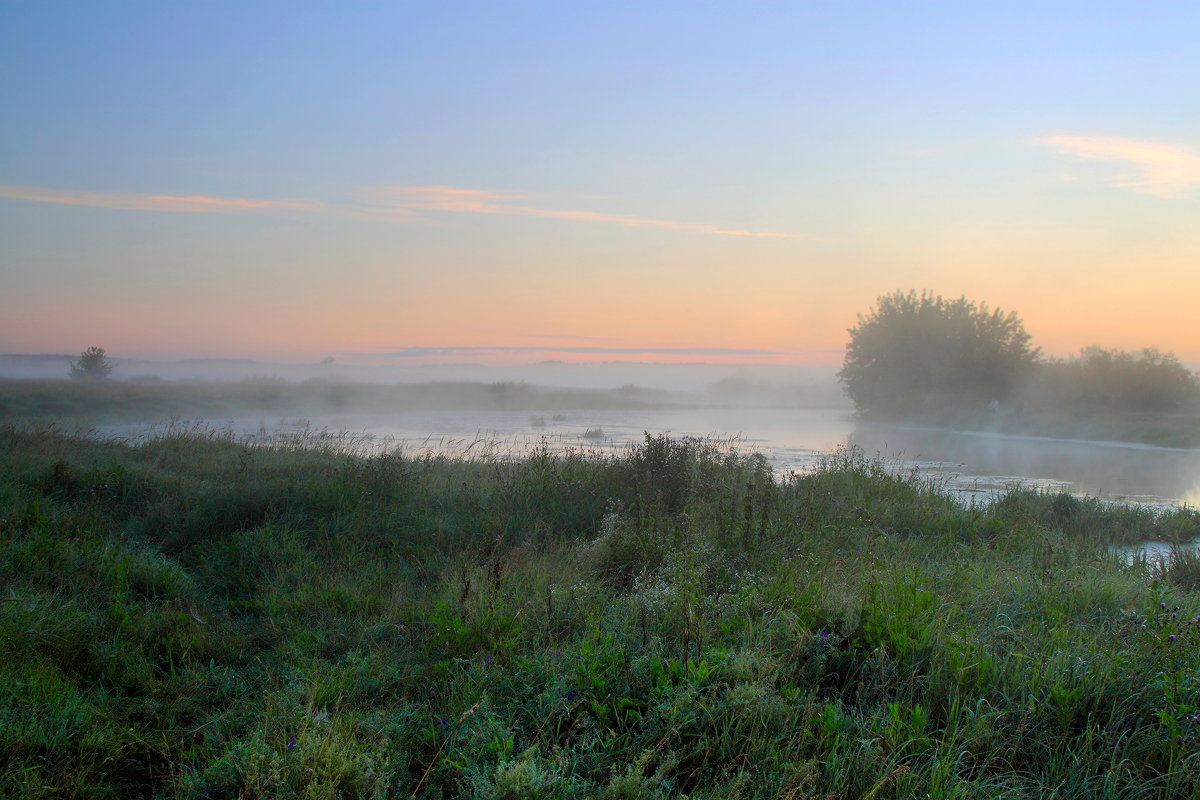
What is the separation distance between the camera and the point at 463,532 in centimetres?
673

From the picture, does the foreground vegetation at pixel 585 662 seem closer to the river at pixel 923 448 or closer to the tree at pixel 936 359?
the river at pixel 923 448

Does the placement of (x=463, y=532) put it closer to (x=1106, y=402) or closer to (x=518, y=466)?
(x=518, y=466)

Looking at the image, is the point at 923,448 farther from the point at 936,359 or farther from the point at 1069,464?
the point at 936,359

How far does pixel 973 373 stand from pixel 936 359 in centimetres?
192

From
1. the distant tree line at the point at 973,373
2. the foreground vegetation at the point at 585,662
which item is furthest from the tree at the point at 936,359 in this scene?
the foreground vegetation at the point at 585,662

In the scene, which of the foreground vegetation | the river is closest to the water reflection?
the river

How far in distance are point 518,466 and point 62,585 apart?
5.31 metres

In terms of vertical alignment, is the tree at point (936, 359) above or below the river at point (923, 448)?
above

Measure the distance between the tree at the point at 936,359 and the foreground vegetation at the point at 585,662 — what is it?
32.4 meters

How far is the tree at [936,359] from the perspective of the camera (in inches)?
1414

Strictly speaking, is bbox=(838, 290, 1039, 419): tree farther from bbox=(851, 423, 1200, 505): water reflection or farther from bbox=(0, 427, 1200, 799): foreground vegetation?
bbox=(0, 427, 1200, 799): foreground vegetation

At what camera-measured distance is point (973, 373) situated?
36094 mm

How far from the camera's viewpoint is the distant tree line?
29750mm

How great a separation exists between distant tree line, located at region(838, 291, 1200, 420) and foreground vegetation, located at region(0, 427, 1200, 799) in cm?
2943
